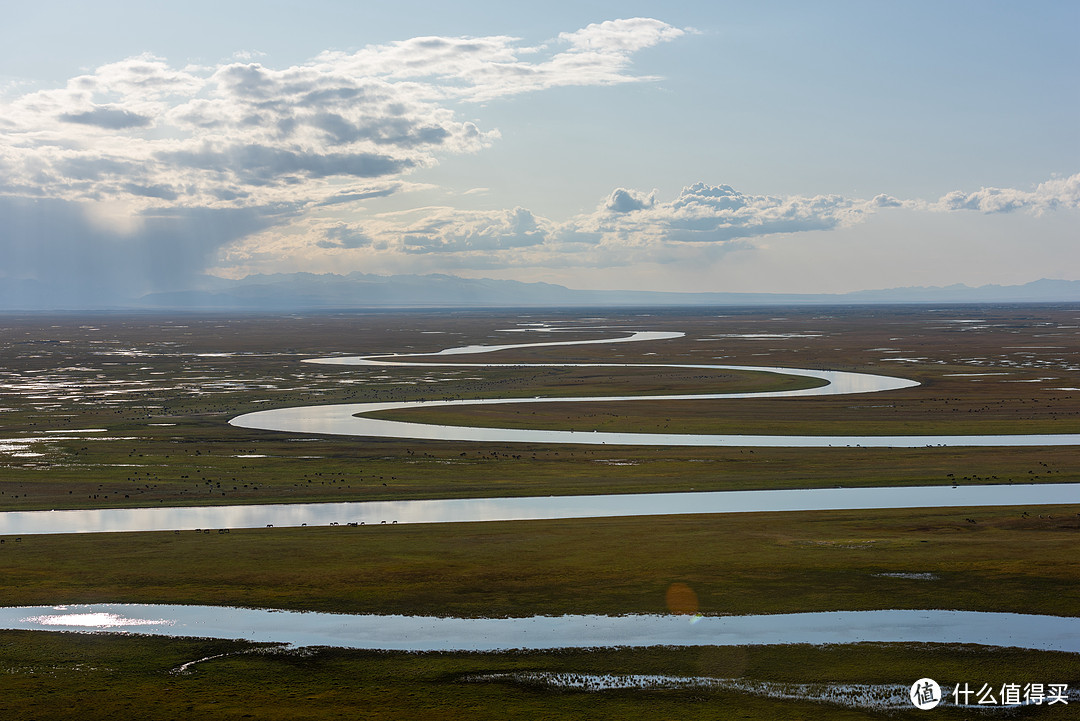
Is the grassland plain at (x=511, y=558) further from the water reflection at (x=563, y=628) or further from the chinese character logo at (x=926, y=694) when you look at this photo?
the water reflection at (x=563, y=628)

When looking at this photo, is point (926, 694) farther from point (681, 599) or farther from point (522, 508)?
point (522, 508)

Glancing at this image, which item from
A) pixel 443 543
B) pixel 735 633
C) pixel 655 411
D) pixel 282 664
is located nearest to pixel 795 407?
pixel 655 411

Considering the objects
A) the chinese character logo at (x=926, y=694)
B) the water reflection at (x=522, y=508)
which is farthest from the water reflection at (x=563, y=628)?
the water reflection at (x=522, y=508)

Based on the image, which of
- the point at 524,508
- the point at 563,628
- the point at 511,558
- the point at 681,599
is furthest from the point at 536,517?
the point at 563,628

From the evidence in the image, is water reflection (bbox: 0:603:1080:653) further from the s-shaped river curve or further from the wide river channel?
the s-shaped river curve

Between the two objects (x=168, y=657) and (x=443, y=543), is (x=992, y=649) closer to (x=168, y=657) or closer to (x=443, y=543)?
(x=443, y=543)

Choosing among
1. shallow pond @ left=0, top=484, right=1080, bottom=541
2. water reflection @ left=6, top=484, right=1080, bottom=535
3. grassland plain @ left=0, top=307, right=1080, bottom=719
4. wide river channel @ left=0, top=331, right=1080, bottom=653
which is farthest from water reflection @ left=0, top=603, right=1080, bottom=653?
shallow pond @ left=0, top=484, right=1080, bottom=541
